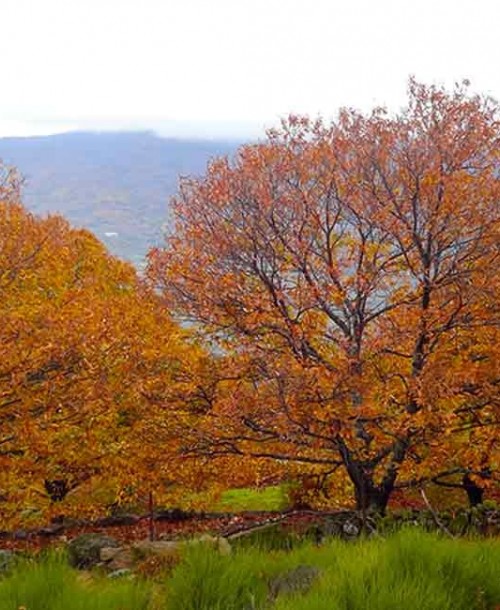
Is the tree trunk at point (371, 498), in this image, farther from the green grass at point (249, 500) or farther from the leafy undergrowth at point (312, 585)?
the green grass at point (249, 500)

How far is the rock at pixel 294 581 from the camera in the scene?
6.29 m

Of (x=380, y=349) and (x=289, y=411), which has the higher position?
(x=380, y=349)

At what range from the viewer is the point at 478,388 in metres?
13.6

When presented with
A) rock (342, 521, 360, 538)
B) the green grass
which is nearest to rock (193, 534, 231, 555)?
rock (342, 521, 360, 538)

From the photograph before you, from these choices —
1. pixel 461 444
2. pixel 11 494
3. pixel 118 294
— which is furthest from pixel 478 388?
pixel 118 294

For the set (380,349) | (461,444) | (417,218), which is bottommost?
(461,444)

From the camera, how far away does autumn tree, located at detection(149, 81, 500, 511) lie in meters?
13.4

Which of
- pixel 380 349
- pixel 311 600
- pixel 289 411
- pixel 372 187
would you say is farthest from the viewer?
pixel 372 187

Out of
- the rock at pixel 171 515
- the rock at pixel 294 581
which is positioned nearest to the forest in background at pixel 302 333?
the rock at pixel 294 581

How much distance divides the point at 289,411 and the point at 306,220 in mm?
4302

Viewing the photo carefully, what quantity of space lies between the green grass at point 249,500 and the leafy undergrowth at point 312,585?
76.8 ft

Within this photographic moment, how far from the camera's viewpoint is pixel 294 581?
6.62 meters

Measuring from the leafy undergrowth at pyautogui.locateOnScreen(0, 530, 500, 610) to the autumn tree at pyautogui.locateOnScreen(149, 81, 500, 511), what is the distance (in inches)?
246

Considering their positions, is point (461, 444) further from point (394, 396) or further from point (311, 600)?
point (311, 600)
